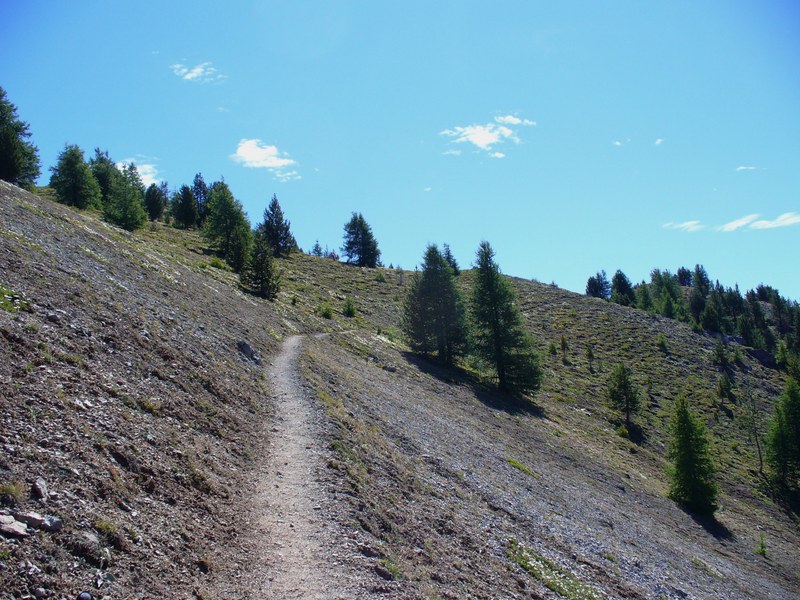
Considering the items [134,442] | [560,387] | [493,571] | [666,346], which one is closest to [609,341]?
[666,346]

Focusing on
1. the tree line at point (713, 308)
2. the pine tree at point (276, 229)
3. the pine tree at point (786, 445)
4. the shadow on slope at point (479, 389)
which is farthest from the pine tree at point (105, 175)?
the tree line at point (713, 308)

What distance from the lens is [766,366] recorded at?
307ft

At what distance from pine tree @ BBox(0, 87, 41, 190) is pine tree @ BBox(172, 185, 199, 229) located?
120 feet

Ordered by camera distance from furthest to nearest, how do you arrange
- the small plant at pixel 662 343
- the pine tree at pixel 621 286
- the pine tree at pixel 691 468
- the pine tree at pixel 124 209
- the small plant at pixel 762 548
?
the pine tree at pixel 621 286 < the small plant at pixel 662 343 < the pine tree at pixel 124 209 < the pine tree at pixel 691 468 < the small plant at pixel 762 548

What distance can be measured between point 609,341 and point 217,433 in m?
85.1

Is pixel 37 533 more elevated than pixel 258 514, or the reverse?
pixel 37 533

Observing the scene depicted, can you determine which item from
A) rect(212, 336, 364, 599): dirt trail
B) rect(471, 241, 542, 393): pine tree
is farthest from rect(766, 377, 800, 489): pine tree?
rect(212, 336, 364, 599): dirt trail

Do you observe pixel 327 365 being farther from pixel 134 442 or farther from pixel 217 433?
pixel 134 442

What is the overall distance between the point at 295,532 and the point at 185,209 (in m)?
97.7

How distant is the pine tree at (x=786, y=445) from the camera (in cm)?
5156

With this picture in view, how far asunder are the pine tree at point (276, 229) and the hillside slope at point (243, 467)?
61.8 meters

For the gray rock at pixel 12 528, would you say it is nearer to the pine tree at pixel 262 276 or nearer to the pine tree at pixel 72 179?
the pine tree at pixel 262 276

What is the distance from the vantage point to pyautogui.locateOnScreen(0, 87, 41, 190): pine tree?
48.5m

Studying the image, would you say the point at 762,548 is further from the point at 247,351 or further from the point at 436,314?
the point at 247,351
